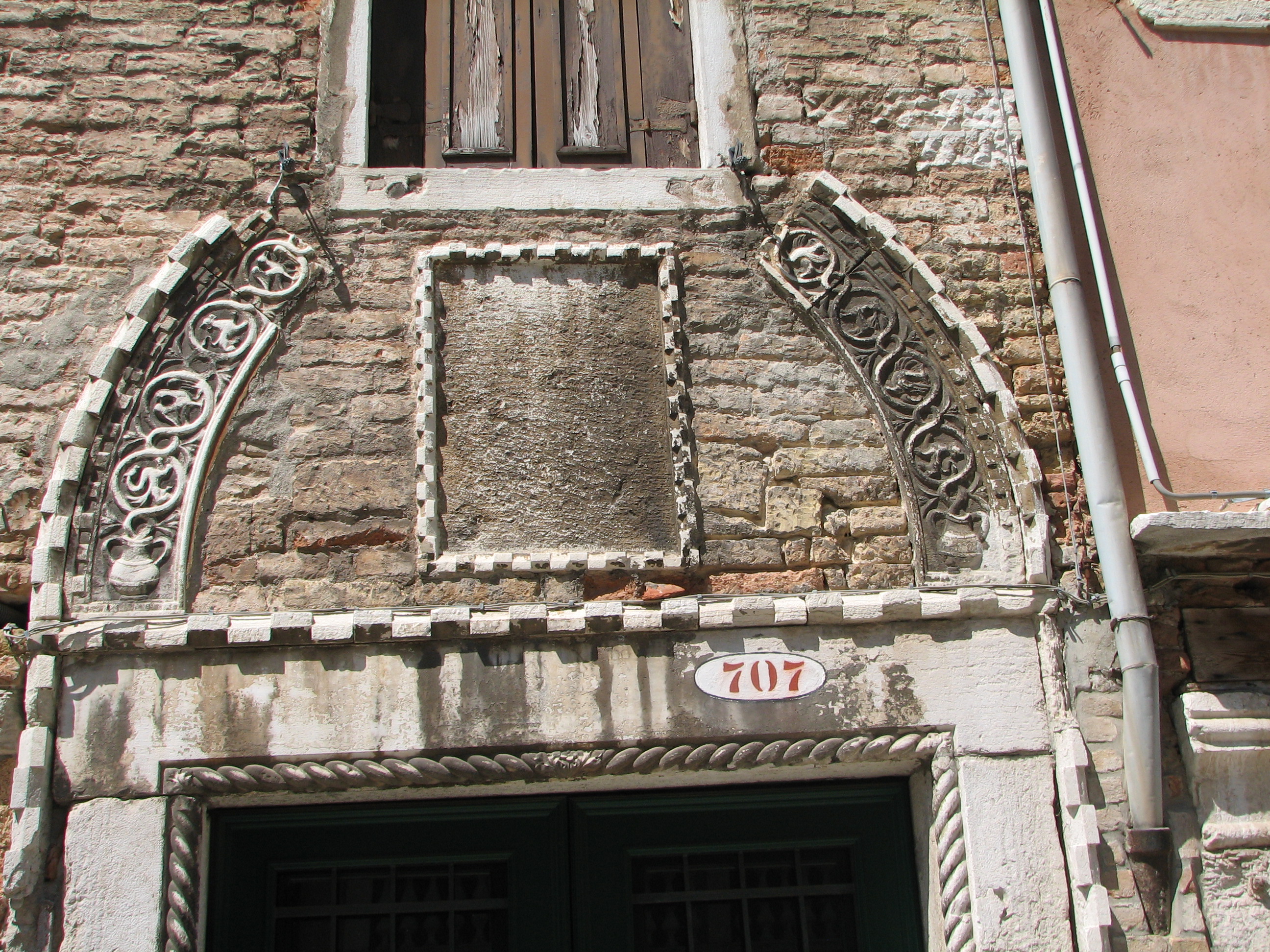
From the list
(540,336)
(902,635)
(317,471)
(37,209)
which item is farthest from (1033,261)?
(37,209)

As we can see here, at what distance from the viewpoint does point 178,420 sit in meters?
3.26

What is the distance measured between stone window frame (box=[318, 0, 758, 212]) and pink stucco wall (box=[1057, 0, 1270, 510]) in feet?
4.11

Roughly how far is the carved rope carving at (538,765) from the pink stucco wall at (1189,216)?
1246mm

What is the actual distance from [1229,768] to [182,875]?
2.99m

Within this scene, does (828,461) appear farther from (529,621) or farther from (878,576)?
(529,621)

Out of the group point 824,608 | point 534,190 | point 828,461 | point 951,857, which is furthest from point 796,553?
point 534,190

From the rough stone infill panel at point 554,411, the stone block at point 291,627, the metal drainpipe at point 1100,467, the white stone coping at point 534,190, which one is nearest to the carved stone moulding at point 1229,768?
the metal drainpipe at point 1100,467

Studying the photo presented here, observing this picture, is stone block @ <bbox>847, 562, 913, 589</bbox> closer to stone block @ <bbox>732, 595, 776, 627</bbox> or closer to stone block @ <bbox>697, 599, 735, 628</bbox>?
stone block @ <bbox>732, 595, 776, 627</bbox>

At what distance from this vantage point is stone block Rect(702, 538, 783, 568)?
325 centimetres

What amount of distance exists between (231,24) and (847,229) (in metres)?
2.27

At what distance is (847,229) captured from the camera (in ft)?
11.8

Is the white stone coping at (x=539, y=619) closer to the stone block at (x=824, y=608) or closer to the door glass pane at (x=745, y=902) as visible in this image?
the stone block at (x=824, y=608)

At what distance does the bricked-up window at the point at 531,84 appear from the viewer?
3.79m

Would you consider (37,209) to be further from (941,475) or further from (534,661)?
(941,475)
